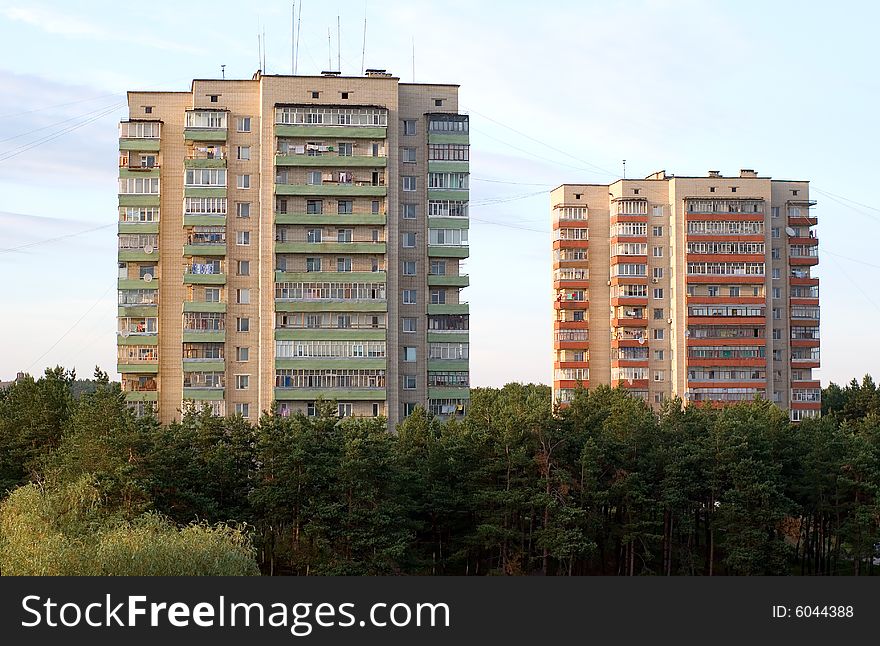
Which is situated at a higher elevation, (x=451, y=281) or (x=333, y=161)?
(x=333, y=161)

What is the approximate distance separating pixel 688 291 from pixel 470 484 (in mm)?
61125

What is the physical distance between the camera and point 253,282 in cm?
9725

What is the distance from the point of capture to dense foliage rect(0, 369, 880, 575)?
239 ft

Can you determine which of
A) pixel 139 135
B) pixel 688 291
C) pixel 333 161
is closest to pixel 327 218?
pixel 333 161

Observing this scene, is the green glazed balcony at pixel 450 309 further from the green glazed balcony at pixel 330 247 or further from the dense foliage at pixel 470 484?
the dense foliage at pixel 470 484

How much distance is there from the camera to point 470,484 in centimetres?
8038

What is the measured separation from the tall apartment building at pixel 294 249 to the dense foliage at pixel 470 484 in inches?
300

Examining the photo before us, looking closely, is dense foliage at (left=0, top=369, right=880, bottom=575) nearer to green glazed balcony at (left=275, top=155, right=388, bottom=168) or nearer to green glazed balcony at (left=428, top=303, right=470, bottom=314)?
green glazed balcony at (left=428, top=303, right=470, bottom=314)

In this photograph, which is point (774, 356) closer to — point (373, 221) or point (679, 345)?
point (679, 345)

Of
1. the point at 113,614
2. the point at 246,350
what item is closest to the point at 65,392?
the point at 246,350

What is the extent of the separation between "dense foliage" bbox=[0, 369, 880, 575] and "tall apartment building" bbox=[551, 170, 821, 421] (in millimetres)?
38589

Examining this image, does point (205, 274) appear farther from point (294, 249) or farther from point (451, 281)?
point (451, 281)

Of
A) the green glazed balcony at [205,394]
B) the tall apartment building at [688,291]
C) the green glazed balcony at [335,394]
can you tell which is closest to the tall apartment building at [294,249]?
the green glazed balcony at [205,394]

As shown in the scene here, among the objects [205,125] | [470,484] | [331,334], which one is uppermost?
[205,125]
